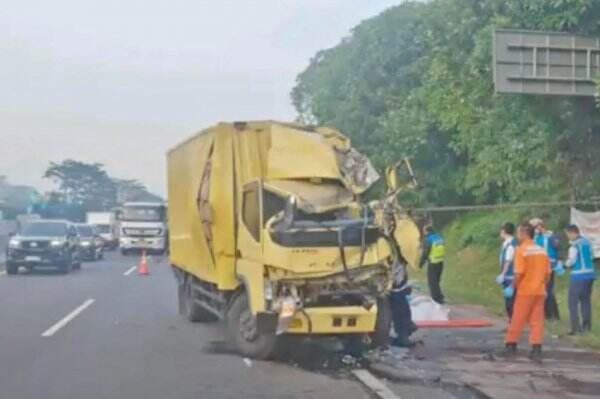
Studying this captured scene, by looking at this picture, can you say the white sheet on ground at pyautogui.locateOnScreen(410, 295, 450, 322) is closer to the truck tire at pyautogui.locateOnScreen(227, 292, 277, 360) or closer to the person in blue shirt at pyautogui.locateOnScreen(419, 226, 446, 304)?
the person in blue shirt at pyautogui.locateOnScreen(419, 226, 446, 304)

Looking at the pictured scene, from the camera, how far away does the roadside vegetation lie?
21359 mm

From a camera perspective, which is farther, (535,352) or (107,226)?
(107,226)

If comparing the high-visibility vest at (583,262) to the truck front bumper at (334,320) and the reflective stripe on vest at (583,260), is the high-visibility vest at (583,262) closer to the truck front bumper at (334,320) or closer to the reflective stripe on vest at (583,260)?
the reflective stripe on vest at (583,260)

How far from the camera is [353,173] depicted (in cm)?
1505

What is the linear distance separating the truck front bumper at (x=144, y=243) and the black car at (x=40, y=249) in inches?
643

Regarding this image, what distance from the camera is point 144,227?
54.5 m

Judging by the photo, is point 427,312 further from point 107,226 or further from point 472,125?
point 107,226

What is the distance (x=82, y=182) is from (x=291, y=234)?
5020 inches

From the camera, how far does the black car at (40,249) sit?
119ft

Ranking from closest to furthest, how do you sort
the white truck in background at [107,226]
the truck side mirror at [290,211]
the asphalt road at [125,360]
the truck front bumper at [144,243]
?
the asphalt road at [125,360] < the truck side mirror at [290,211] < the truck front bumper at [144,243] < the white truck in background at [107,226]

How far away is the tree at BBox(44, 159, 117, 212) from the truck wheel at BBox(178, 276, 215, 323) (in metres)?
116

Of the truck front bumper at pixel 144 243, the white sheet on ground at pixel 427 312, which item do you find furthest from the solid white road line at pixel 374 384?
the truck front bumper at pixel 144 243

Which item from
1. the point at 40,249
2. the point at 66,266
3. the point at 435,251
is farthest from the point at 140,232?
the point at 435,251

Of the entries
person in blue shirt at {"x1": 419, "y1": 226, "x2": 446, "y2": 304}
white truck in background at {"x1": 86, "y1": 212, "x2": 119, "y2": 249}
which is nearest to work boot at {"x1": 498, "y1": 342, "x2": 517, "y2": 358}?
person in blue shirt at {"x1": 419, "y1": 226, "x2": 446, "y2": 304}
